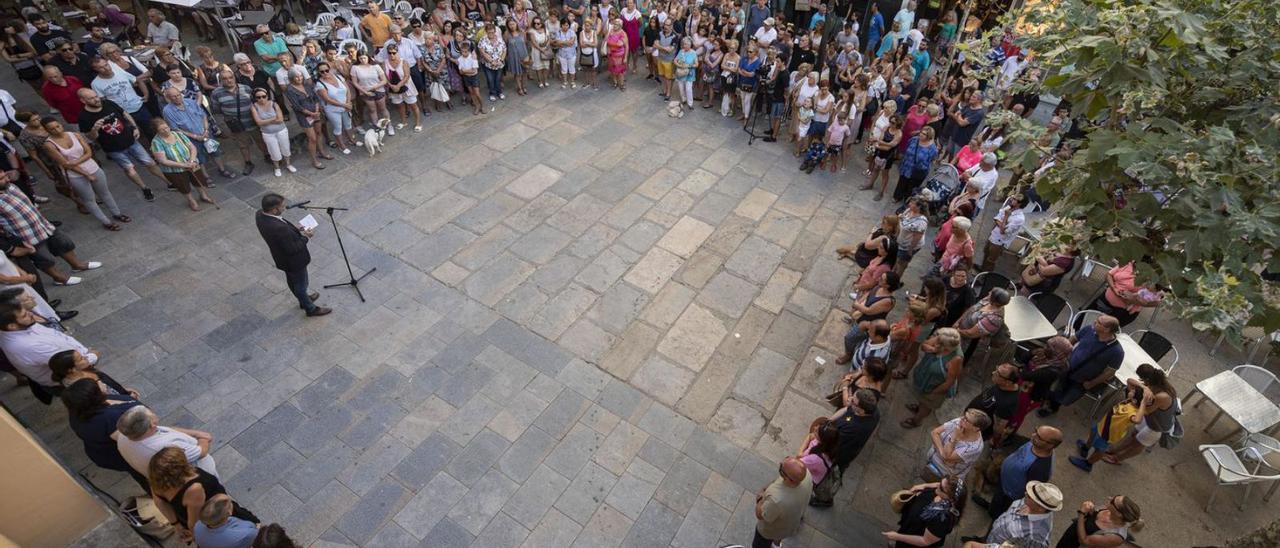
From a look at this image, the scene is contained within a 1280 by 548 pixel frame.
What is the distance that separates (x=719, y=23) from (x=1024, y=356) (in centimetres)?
891

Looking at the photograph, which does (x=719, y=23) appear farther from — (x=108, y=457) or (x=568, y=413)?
(x=108, y=457)

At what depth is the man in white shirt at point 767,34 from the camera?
11750mm

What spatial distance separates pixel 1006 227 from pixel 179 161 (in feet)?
33.8

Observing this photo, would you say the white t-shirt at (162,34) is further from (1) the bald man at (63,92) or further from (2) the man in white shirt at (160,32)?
(1) the bald man at (63,92)

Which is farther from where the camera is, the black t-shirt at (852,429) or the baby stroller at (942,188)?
the baby stroller at (942,188)

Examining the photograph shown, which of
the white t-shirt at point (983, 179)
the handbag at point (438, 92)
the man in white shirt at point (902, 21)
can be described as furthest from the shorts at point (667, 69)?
the white t-shirt at point (983, 179)

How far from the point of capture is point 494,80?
37.7 ft

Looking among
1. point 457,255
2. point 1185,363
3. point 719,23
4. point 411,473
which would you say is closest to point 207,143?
point 457,255

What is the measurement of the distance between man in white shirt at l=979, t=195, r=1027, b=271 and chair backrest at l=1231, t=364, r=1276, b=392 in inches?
94.2

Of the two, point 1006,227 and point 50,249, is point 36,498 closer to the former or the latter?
point 50,249

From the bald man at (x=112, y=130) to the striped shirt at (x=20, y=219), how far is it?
1620 millimetres

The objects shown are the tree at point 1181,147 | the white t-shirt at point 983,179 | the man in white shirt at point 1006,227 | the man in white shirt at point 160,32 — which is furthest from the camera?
the man in white shirt at point 160,32

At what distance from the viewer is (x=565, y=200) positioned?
9.30 meters

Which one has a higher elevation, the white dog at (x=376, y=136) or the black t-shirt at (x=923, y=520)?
the black t-shirt at (x=923, y=520)
